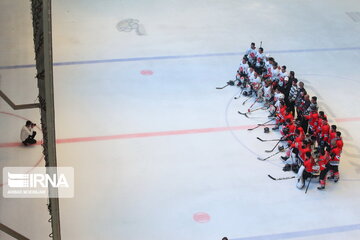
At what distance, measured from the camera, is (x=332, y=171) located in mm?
8992

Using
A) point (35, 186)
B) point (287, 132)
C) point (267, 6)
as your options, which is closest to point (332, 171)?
point (287, 132)

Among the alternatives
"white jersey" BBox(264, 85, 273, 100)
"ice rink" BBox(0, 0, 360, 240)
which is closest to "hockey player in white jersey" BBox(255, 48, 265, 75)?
"ice rink" BBox(0, 0, 360, 240)

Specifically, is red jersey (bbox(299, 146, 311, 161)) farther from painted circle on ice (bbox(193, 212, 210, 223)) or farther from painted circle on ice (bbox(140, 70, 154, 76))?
painted circle on ice (bbox(140, 70, 154, 76))

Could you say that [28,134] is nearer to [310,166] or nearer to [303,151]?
[303,151]

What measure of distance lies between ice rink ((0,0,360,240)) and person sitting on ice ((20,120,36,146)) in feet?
0.53

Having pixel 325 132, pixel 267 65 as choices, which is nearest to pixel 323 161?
pixel 325 132

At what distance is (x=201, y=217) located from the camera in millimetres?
8234

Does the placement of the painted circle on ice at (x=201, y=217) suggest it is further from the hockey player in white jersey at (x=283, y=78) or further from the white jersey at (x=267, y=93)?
the hockey player in white jersey at (x=283, y=78)

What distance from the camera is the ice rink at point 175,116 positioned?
820 cm

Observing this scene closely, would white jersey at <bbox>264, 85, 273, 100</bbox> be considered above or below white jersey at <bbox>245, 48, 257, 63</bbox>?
below

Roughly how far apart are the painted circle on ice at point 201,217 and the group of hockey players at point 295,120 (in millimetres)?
1885

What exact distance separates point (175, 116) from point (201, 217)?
9.88ft

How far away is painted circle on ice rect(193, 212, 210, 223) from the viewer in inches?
322

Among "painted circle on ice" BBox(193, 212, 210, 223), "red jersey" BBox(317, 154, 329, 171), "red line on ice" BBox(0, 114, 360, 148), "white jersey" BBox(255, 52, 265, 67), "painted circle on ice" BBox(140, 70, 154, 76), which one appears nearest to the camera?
"painted circle on ice" BBox(193, 212, 210, 223)
